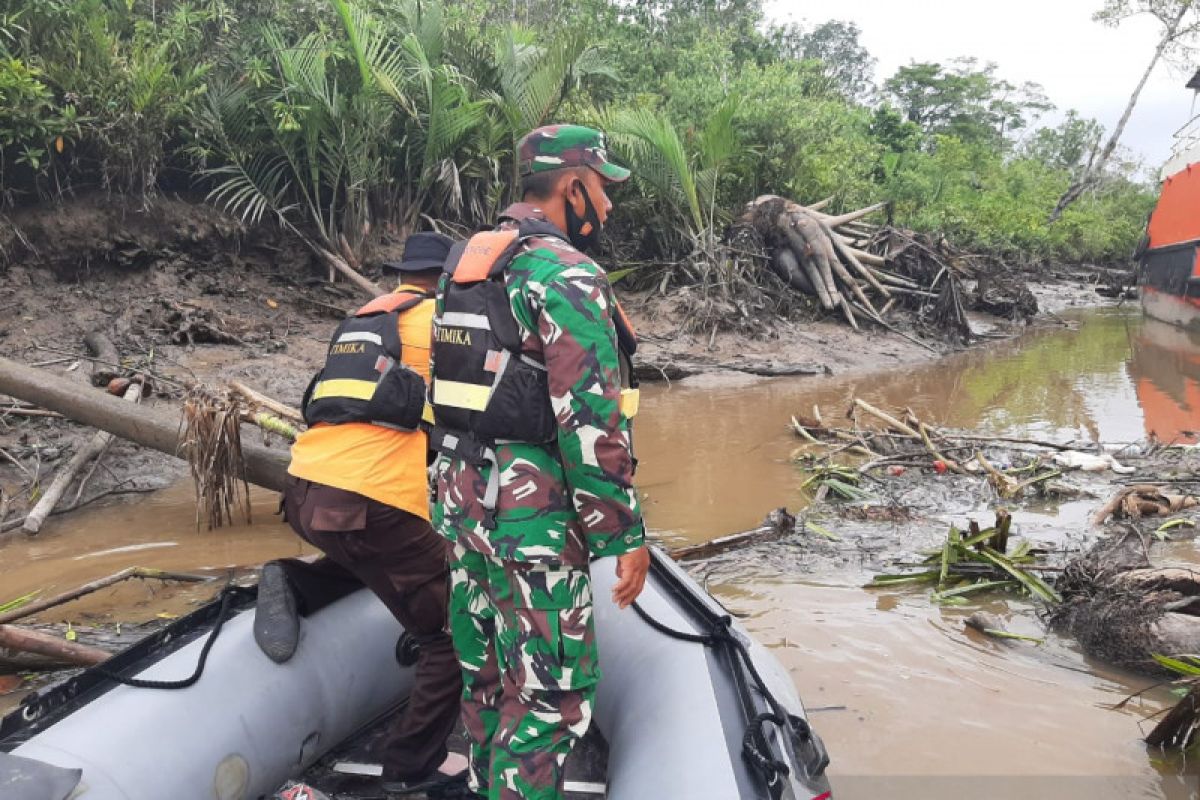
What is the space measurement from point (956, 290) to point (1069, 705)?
11983mm

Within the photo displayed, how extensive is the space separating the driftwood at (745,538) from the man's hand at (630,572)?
2.54m

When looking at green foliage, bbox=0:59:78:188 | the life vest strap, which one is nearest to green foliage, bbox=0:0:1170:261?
green foliage, bbox=0:59:78:188

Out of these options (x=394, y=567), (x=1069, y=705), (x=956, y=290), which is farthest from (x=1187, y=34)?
(x=394, y=567)

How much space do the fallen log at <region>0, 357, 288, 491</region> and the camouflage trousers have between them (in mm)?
3401

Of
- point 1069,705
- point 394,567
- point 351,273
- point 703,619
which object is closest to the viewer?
point 394,567

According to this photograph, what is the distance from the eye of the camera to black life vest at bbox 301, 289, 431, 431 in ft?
8.09

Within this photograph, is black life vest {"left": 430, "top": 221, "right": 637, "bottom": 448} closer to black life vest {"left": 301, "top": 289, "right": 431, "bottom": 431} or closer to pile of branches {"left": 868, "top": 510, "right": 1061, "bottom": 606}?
black life vest {"left": 301, "top": 289, "right": 431, "bottom": 431}

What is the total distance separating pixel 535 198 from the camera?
85.3 inches

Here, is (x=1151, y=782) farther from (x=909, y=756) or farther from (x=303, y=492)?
(x=303, y=492)

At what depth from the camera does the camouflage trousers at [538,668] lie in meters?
1.98

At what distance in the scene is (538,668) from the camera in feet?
6.54

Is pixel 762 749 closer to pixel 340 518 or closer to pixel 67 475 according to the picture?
pixel 340 518

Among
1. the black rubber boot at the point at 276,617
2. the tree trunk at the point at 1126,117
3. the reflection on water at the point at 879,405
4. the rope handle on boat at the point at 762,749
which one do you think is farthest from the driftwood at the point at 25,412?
the tree trunk at the point at 1126,117

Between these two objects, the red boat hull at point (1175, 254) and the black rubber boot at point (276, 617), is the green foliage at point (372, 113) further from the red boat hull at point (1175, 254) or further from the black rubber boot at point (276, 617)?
the black rubber boot at point (276, 617)
